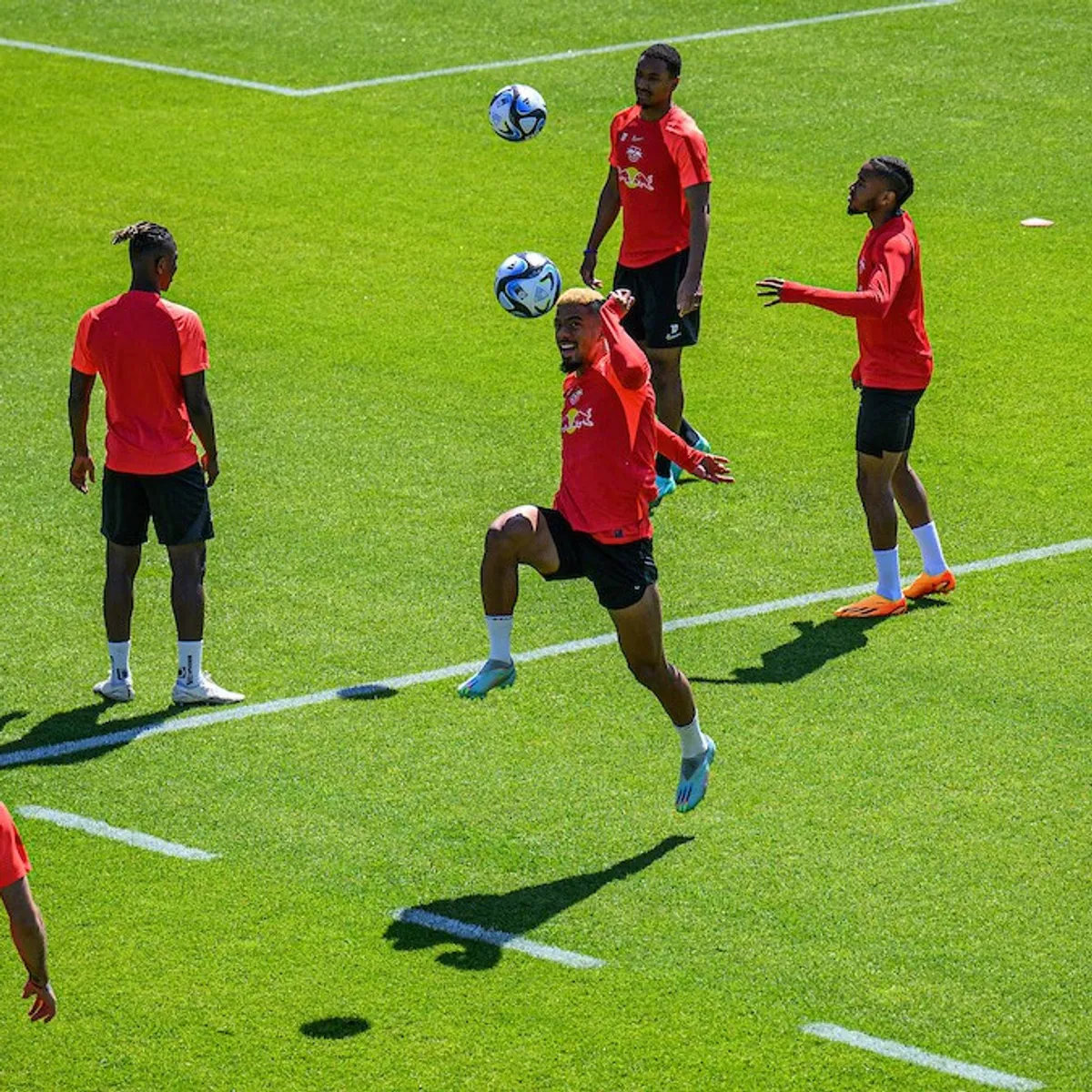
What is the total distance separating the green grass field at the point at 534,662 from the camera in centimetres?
919

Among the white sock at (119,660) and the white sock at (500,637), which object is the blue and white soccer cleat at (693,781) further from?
the white sock at (119,660)

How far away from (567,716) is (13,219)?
1322cm

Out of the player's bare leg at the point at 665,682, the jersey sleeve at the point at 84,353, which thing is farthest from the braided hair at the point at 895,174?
the jersey sleeve at the point at 84,353

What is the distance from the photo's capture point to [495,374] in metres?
18.5

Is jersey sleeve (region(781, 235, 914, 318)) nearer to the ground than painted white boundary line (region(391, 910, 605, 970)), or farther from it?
farther from it

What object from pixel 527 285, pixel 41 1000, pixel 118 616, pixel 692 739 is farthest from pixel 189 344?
pixel 41 1000

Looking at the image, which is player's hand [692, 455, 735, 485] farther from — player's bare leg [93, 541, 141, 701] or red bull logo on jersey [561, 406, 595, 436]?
player's bare leg [93, 541, 141, 701]

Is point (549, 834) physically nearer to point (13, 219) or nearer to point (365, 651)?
point (365, 651)

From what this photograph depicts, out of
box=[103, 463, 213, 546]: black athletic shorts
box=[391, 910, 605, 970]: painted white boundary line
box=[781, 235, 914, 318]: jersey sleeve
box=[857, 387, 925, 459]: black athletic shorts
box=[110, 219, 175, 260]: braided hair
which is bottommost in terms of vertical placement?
box=[391, 910, 605, 970]: painted white boundary line

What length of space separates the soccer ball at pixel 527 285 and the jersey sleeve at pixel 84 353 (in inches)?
95.2

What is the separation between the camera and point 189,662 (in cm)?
1236

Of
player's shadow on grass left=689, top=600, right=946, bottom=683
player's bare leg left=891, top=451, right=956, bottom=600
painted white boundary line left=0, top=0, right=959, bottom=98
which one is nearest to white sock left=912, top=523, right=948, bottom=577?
player's bare leg left=891, top=451, right=956, bottom=600

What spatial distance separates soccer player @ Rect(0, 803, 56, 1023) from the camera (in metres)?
6.96

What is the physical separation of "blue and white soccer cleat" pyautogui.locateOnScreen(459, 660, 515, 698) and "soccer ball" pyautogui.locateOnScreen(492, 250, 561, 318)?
294 centimetres
